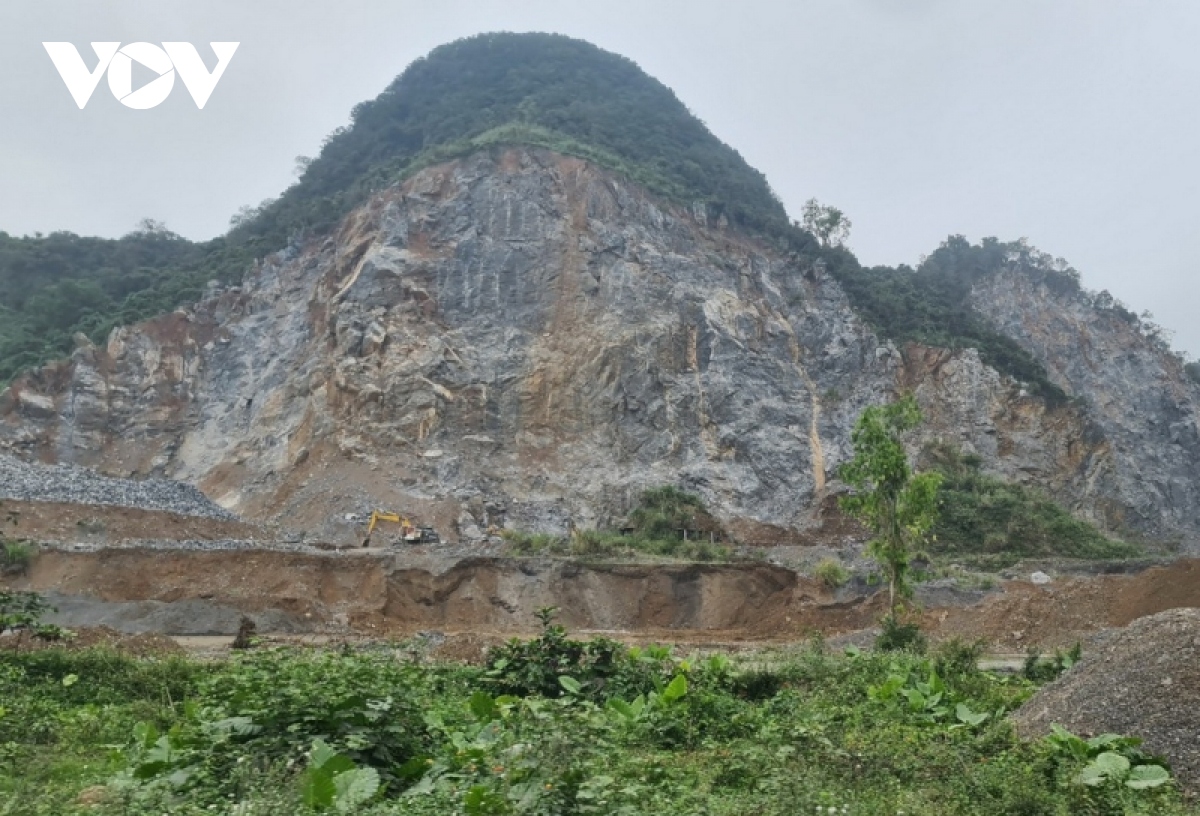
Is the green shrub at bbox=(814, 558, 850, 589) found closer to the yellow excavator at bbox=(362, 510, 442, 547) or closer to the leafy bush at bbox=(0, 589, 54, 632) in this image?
the yellow excavator at bbox=(362, 510, 442, 547)

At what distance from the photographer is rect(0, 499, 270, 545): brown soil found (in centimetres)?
2628

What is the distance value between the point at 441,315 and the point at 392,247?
179 inches

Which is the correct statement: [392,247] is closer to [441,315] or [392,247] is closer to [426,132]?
[441,315]

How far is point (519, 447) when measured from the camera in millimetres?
36812

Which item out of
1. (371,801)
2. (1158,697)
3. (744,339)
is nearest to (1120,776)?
(1158,697)

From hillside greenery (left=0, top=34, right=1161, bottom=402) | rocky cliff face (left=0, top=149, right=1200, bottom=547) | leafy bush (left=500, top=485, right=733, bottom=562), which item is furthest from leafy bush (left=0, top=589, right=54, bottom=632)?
hillside greenery (left=0, top=34, right=1161, bottom=402)

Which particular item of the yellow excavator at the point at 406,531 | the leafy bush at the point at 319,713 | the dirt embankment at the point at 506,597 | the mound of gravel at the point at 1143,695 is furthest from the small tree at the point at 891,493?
the yellow excavator at the point at 406,531

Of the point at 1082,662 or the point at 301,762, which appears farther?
the point at 1082,662

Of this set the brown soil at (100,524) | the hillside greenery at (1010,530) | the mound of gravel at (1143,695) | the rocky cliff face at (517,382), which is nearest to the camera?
the mound of gravel at (1143,695)

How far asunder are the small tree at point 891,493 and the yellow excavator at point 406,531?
51.6ft

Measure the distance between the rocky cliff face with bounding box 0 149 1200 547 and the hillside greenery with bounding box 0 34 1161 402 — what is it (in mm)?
2364

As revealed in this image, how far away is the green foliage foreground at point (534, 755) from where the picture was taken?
4855mm

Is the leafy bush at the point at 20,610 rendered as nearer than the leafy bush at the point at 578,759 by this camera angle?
No

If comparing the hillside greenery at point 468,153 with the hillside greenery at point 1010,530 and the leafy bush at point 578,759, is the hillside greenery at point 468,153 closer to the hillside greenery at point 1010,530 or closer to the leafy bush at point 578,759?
the hillside greenery at point 1010,530
